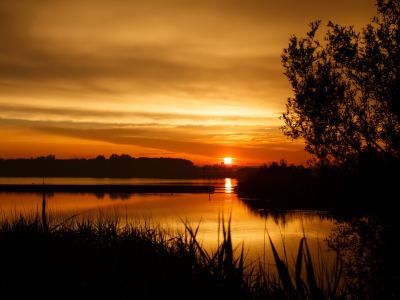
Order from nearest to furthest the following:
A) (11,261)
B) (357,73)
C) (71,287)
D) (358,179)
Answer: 1. (71,287)
2. (11,261)
3. (358,179)
4. (357,73)

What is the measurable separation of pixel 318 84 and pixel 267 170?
4752 cm

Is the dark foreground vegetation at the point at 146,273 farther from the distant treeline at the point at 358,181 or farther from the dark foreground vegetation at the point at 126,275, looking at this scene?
the distant treeline at the point at 358,181

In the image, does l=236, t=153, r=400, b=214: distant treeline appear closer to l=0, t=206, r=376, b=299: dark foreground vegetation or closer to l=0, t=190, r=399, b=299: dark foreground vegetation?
l=0, t=190, r=399, b=299: dark foreground vegetation

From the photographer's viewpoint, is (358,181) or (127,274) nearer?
(127,274)

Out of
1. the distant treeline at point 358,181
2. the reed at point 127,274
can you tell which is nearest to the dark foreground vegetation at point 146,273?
the reed at point 127,274

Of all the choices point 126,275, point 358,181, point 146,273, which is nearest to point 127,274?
point 126,275

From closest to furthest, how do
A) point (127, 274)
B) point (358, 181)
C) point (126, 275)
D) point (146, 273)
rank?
point (146, 273)
point (126, 275)
point (127, 274)
point (358, 181)

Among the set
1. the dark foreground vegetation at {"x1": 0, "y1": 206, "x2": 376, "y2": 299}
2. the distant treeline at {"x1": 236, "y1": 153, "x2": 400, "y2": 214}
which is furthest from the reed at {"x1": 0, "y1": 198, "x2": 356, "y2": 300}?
the distant treeline at {"x1": 236, "y1": 153, "x2": 400, "y2": 214}

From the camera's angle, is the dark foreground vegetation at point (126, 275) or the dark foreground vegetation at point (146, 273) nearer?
the dark foreground vegetation at point (146, 273)

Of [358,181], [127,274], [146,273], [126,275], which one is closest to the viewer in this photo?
[146,273]

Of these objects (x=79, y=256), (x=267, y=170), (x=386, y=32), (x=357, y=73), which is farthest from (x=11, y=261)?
(x=267, y=170)

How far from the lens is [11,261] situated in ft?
25.5

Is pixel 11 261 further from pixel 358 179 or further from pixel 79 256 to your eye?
pixel 358 179

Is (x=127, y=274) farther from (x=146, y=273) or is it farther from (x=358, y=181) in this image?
(x=358, y=181)
